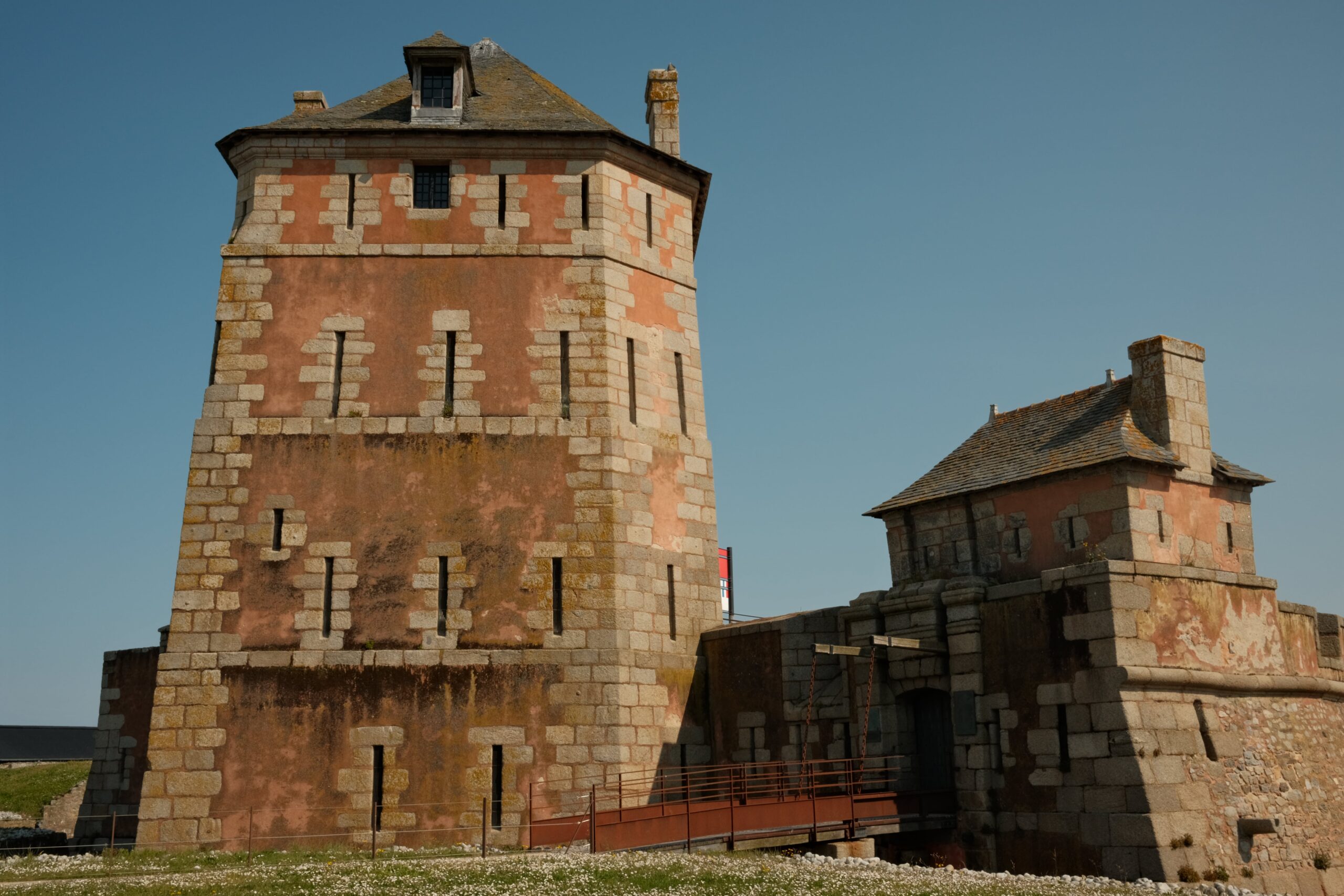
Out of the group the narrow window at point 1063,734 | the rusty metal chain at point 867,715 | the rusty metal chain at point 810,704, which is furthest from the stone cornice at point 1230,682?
the rusty metal chain at point 810,704

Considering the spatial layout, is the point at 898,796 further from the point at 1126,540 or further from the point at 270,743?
the point at 270,743

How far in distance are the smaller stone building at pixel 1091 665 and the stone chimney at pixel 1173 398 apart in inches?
1.5

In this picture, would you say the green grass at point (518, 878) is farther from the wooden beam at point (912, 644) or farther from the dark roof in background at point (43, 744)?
the dark roof in background at point (43, 744)

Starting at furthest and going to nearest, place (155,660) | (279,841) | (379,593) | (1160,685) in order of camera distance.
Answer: (155,660) < (379,593) < (279,841) < (1160,685)

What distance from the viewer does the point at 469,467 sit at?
1998 cm

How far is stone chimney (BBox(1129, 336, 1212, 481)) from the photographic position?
18516mm

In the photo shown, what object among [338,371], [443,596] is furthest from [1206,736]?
[338,371]

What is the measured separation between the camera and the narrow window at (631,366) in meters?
21.2

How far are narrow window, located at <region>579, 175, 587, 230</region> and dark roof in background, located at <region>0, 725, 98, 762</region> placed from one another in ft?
114

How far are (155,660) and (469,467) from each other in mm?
7963

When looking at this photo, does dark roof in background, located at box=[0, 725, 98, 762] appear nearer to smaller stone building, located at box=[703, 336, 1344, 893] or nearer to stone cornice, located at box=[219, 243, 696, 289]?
stone cornice, located at box=[219, 243, 696, 289]

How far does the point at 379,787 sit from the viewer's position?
60.4ft

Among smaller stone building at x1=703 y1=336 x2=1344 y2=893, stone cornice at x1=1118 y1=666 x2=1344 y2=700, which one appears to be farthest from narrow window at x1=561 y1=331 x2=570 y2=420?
stone cornice at x1=1118 y1=666 x2=1344 y2=700

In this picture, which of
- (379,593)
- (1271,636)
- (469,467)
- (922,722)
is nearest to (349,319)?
(469,467)
